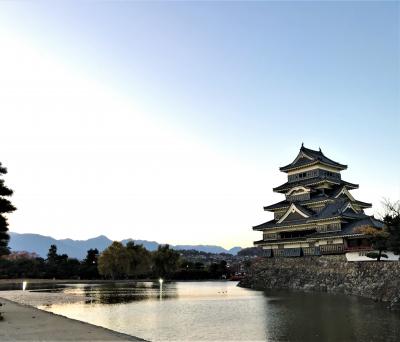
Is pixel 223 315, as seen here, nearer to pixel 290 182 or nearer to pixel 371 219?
pixel 371 219

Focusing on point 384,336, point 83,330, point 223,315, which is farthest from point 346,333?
point 83,330

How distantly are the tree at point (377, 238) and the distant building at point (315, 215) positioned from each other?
151 cm

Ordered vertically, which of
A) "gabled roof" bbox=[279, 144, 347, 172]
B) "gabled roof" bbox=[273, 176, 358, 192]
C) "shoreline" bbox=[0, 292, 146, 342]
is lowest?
"shoreline" bbox=[0, 292, 146, 342]

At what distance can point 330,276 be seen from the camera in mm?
48656

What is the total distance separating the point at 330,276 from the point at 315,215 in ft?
31.7

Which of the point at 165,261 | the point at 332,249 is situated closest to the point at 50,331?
the point at 332,249

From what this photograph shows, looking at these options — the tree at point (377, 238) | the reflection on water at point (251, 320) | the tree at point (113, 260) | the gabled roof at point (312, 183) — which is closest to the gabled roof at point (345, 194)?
the gabled roof at point (312, 183)

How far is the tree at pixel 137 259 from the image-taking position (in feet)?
286

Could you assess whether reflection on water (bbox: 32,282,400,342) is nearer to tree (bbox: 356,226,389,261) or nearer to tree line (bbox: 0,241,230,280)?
tree (bbox: 356,226,389,261)

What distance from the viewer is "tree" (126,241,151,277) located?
87.2 m

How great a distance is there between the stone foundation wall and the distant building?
1690 millimetres

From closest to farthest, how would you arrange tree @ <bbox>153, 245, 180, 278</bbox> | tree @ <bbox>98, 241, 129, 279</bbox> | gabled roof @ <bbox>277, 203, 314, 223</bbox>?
1. gabled roof @ <bbox>277, 203, 314, 223</bbox>
2. tree @ <bbox>98, 241, 129, 279</bbox>
3. tree @ <bbox>153, 245, 180, 278</bbox>

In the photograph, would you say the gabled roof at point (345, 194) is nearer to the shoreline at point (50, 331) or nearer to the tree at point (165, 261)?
the tree at point (165, 261)

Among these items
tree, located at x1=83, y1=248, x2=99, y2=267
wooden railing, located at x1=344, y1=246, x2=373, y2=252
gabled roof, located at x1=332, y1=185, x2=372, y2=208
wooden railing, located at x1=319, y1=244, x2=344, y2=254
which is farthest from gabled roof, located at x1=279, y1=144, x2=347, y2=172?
tree, located at x1=83, y1=248, x2=99, y2=267
